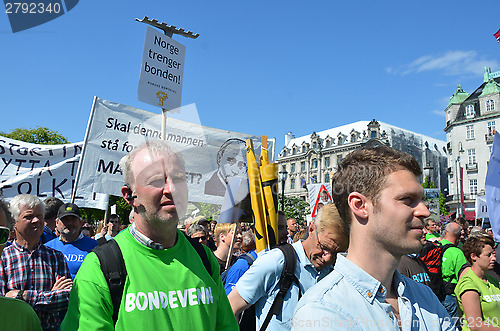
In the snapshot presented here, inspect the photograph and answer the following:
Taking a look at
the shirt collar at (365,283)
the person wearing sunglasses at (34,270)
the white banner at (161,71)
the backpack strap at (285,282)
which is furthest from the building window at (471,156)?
the shirt collar at (365,283)

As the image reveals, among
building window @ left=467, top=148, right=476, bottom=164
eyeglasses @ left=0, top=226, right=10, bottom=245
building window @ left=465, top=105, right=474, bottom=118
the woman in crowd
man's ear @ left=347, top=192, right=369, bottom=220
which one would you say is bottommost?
the woman in crowd

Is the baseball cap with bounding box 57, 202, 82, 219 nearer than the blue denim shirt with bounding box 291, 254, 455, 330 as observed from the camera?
No

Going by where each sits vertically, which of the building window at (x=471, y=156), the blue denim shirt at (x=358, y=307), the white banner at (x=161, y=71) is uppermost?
the building window at (x=471, y=156)

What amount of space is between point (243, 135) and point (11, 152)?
14.3 ft

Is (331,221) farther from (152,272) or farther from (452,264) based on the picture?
(452,264)

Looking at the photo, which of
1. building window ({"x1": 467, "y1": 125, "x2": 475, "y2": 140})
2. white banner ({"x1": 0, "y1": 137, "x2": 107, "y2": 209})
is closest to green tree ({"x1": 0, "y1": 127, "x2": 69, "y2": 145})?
white banner ({"x1": 0, "y1": 137, "x2": 107, "y2": 209})

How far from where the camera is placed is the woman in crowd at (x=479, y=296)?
368 cm

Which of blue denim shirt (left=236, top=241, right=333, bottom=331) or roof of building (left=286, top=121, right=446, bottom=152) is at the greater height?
roof of building (left=286, top=121, right=446, bottom=152)

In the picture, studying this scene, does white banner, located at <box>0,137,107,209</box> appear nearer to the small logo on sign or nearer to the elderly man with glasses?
the small logo on sign

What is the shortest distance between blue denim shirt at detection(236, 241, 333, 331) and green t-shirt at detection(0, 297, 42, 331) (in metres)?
1.60

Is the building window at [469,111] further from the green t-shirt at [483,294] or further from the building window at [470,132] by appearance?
the green t-shirt at [483,294]

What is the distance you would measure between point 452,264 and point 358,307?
213 inches

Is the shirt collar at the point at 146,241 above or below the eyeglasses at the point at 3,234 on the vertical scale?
below

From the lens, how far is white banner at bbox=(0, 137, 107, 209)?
24.5ft
